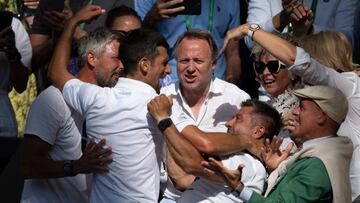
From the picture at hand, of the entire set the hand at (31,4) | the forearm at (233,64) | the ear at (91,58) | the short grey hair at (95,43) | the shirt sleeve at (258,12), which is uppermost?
the short grey hair at (95,43)

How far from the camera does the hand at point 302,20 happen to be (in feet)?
25.4

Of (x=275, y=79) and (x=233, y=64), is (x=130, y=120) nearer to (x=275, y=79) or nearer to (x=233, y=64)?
(x=275, y=79)

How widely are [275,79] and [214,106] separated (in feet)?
1.95

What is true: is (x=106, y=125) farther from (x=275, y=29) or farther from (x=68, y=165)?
(x=275, y=29)

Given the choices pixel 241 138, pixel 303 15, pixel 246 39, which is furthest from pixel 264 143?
pixel 246 39

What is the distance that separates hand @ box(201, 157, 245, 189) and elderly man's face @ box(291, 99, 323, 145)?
0.40 meters

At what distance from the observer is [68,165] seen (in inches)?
263

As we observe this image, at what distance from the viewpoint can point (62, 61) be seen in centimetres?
696

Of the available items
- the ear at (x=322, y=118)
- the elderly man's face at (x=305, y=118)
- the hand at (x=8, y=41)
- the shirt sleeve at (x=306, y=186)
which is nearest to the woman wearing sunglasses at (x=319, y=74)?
the elderly man's face at (x=305, y=118)

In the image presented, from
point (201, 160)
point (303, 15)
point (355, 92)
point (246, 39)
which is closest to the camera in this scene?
point (201, 160)

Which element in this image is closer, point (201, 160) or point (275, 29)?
point (201, 160)

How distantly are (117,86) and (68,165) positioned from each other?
62 centimetres

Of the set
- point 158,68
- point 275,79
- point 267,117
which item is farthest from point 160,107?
point 275,79

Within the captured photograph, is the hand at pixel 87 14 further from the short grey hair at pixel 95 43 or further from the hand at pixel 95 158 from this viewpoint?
the hand at pixel 95 158
